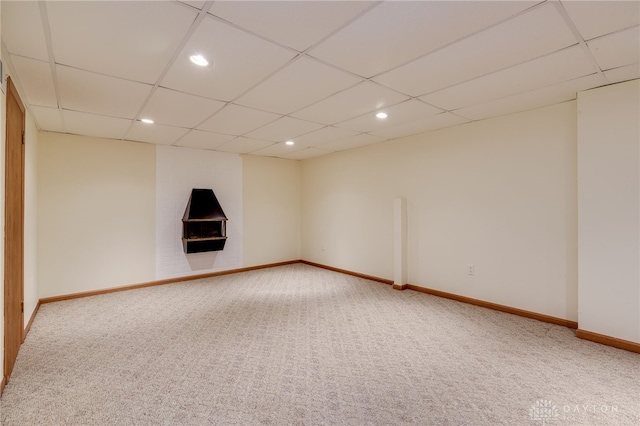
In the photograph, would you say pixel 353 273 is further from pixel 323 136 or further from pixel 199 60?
pixel 199 60

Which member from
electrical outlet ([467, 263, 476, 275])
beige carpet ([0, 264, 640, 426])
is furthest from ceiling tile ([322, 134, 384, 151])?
beige carpet ([0, 264, 640, 426])

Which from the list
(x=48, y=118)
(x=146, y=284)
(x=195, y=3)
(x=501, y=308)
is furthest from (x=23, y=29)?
(x=501, y=308)

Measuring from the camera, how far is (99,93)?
3.00 metres

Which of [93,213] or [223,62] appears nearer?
[223,62]

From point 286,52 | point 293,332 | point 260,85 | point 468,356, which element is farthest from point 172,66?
point 468,356

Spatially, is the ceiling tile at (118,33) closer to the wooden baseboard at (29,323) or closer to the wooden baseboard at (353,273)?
the wooden baseboard at (29,323)

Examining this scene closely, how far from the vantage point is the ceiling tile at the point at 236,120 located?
3.60 m

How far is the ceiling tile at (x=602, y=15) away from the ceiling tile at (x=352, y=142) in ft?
10.2

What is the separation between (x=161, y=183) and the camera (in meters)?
5.41

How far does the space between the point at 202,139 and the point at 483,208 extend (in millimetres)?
4441

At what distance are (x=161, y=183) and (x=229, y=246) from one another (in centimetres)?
176

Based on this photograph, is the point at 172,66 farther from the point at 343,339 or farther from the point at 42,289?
the point at 42,289

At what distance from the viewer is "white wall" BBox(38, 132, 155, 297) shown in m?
4.44

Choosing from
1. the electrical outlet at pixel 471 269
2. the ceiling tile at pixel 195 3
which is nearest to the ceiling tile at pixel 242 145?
the ceiling tile at pixel 195 3
